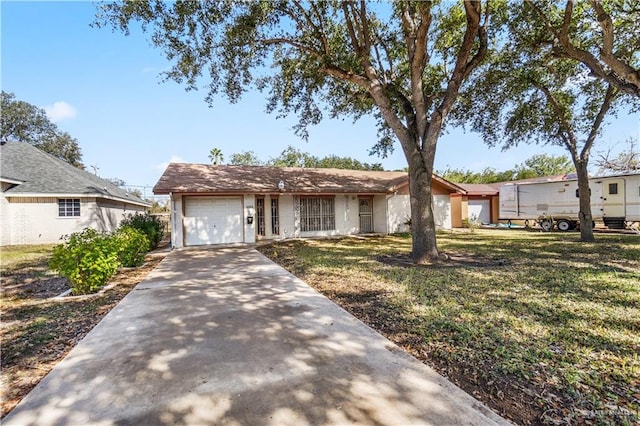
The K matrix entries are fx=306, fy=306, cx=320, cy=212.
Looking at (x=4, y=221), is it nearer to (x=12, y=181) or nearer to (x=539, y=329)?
(x=12, y=181)

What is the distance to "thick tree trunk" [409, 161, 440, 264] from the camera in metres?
8.67

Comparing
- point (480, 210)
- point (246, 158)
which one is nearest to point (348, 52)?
point (480, 210)

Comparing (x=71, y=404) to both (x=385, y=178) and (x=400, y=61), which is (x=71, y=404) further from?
(x=385, y=178)

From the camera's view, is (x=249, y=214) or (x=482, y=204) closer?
(x=249, y=214)

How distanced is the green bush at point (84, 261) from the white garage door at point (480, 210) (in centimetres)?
2482

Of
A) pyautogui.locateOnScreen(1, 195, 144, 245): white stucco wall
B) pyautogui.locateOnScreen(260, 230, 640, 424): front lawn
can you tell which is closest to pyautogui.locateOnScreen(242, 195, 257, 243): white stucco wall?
pyautogui.locateOnScreen(260, 230, 640, 424): front lawn

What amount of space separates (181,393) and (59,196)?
17.6 m

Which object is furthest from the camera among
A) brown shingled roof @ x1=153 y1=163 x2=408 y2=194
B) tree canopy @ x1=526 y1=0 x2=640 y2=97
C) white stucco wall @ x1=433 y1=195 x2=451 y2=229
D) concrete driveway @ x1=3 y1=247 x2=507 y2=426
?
white stucco wall @ x1=433 y1=195 x2=451 y2=229

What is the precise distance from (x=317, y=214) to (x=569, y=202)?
1438 centimetres

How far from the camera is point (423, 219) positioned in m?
8.76

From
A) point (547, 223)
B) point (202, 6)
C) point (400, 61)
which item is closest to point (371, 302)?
point (202, 6)

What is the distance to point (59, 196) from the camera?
15.4m

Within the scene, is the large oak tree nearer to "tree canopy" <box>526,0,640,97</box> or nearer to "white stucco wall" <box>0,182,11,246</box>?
"tree canopy" <box>526,0,640,97</box>

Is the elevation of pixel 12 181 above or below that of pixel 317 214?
above
